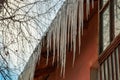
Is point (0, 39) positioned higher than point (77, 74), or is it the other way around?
point (0, 39)

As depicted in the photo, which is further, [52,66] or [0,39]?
[52,66]

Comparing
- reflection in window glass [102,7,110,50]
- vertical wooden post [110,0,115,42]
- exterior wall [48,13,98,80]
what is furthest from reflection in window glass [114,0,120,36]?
exterior wall [48,13,98,80]

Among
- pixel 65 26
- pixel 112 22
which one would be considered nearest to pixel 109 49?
pixel 112 22

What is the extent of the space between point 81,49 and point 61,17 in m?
2.48

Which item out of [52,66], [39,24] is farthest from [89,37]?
[39,24]

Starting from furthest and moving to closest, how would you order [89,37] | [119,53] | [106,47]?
[89,37] → [106,47] → [119,53]

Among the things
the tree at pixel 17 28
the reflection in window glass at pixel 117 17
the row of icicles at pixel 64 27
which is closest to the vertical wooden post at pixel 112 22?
the reflection in window glass at pixel 117 17

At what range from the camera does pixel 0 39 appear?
4238mm

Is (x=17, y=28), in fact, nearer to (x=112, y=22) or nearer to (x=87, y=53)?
(x=112, y=22)

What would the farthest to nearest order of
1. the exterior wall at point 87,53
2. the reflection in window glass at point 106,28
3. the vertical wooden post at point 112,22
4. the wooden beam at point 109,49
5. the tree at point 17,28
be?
the exterior wall at point 87,53 → the reflection in window glass at point 106,28 → the vertical wooden post at point 112,22 → the wooden beam at point 109,49 → the tree at point 17,28

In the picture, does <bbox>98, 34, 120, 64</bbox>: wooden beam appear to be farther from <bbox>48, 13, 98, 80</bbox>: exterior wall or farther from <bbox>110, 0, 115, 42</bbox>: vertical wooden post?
<bbox>48, 13, 98, 80</bbox>: exterior wall

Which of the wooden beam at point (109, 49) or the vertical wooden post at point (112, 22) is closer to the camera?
the wooden beam at point (109, 49)

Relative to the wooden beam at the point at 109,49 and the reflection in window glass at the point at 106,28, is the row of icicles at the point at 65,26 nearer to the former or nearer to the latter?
the reflection in window glass at the point at 106,28

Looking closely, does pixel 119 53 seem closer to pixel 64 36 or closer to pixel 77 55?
pixel 64 36
